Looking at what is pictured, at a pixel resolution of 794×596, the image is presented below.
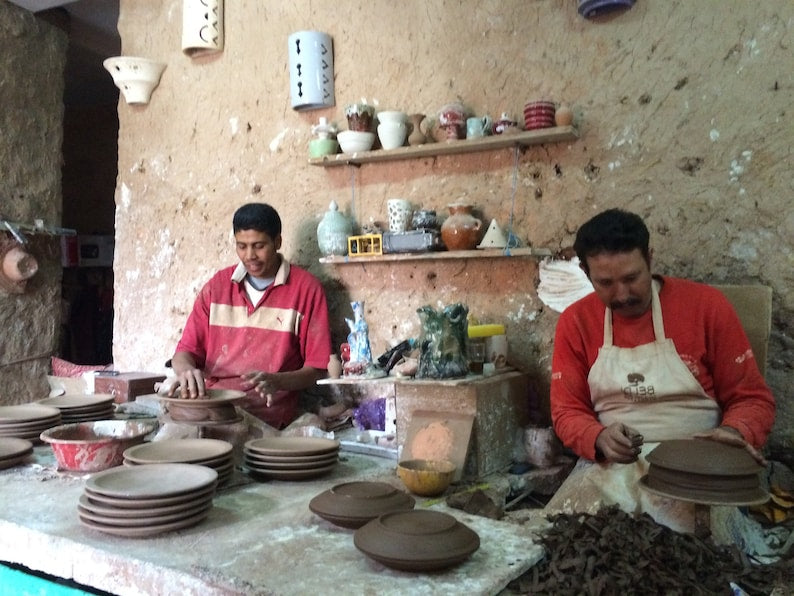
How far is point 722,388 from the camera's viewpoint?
247 centimetres

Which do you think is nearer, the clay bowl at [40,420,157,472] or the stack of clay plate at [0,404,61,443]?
the clay bowl at [40,420,157,472]

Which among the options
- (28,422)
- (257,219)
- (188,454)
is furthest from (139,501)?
(257,219)

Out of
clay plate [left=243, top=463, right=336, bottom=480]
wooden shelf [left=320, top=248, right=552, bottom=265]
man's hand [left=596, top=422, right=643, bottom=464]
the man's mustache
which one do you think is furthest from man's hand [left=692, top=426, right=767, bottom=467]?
clay plate [left=243, top=463, right=336, bottom=480]

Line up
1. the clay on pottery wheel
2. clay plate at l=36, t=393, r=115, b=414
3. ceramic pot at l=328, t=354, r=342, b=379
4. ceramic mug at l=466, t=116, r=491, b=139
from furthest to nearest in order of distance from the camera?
ceramic pot at l=328, t=354, r=342, b=379 < ceramic mug at l=466, t=116, r=491, b=139 < clay plate at l=36, t=393, r=115, b=414 < the clay on pottery wheel

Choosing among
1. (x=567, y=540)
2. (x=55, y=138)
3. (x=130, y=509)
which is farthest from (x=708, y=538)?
(x=55, y=138)

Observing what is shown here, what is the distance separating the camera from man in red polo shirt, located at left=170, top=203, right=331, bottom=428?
363 centimetres

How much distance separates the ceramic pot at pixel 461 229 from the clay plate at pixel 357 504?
1.51m

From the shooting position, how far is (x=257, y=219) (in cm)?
361

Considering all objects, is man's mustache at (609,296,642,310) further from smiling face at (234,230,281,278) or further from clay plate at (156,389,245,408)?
smiling face at (234,230,281,278)

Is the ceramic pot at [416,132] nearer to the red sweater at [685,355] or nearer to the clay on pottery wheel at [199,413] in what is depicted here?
the red sweater at [685,355]

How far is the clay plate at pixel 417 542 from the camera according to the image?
1.71 m

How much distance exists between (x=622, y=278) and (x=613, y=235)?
16cm

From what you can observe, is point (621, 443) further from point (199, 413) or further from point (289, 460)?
point (199, 413)

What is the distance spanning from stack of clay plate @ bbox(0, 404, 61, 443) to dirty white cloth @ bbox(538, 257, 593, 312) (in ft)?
7.98
